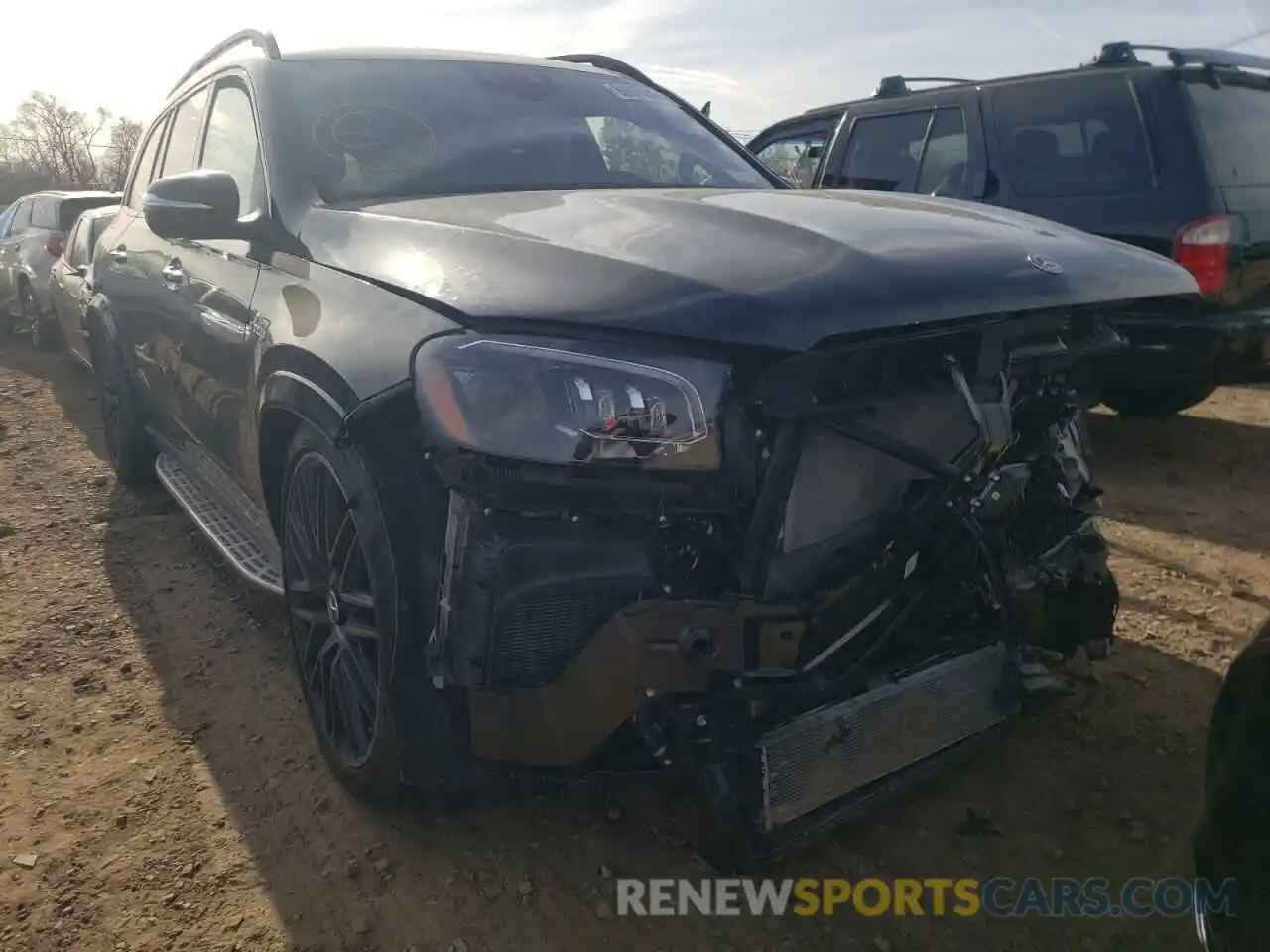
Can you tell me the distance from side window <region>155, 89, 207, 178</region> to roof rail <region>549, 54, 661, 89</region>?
53.9 inches

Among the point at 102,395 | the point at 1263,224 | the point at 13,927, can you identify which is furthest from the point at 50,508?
the point at 1263,224

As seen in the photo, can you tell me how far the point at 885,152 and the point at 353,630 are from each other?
5.28 metres

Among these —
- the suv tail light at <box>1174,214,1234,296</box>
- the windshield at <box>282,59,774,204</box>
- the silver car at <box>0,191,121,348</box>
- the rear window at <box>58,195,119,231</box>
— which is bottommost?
the silver car at <box>0,191,121,348</box>

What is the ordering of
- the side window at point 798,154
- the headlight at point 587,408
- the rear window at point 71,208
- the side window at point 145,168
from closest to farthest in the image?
the headlight at point 587,408
the side window at point 145,168
the side window at point 798,154
the rear window at point 71,208

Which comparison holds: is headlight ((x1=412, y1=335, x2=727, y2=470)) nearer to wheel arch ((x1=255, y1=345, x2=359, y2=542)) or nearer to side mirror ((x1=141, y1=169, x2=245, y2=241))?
wheel arch ((x1=255, y1=345, x2=359, y2=542))

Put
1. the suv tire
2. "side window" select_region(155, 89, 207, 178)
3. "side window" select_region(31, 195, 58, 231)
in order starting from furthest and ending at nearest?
1. "side window" select_region(31, 195, 58, 231)
2. the suv tire
3. "side window" select_region(155, 89, 207, 178)

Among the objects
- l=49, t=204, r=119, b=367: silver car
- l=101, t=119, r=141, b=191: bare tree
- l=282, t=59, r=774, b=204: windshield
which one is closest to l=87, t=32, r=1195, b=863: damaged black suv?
l=282, t=59, r=774, b=204: windshield

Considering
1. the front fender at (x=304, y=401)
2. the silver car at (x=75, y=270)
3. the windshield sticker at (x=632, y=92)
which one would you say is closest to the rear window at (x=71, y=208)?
the silver car at (x=75, y=270)

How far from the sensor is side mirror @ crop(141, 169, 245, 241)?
2793mm

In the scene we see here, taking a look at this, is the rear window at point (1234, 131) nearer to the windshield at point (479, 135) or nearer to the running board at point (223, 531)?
the windshield at point (479, 135)

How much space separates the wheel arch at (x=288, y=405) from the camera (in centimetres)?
222

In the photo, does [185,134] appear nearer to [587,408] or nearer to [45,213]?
[587,408]

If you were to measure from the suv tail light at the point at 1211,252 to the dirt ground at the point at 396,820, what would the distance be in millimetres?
1514

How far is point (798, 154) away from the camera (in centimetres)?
757
